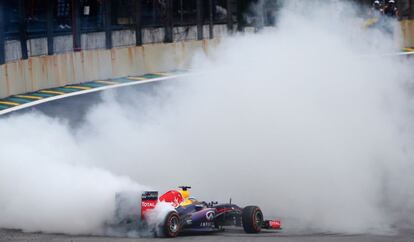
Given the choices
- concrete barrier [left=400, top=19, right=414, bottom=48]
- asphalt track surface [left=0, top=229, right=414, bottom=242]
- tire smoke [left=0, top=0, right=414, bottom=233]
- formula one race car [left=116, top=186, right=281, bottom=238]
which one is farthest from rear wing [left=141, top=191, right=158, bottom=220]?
concrete barrier [left=400, top=19, right=414, bottom=48]

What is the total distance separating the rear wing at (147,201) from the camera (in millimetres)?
17375

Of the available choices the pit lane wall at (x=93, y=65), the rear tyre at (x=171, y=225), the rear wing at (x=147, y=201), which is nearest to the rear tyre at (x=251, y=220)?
the rear tyre at (x=171, y=225)

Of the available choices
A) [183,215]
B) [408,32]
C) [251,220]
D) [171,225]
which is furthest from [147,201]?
[408,32]

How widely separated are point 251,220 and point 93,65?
1741 centimetres

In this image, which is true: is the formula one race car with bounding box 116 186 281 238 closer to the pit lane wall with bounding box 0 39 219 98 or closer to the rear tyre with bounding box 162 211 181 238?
the rear tyre with bounding box 162 211 181 238

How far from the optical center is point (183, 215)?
18141mm

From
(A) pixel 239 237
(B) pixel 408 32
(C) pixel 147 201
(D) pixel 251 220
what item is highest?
(B) pixel 408 32

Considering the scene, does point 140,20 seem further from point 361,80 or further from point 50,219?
point 50,219

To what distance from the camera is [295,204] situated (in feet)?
70.0

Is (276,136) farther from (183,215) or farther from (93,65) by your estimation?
(93,65)

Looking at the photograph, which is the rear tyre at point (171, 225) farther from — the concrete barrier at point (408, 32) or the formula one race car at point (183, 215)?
the concrete barrier at point (408, 32)

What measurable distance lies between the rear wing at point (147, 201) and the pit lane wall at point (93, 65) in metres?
13.0

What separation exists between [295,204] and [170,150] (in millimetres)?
3100

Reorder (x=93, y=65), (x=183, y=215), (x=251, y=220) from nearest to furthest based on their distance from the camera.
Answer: (x=183, y=215) < (x=251, y=220) < (x=93, y=65)
